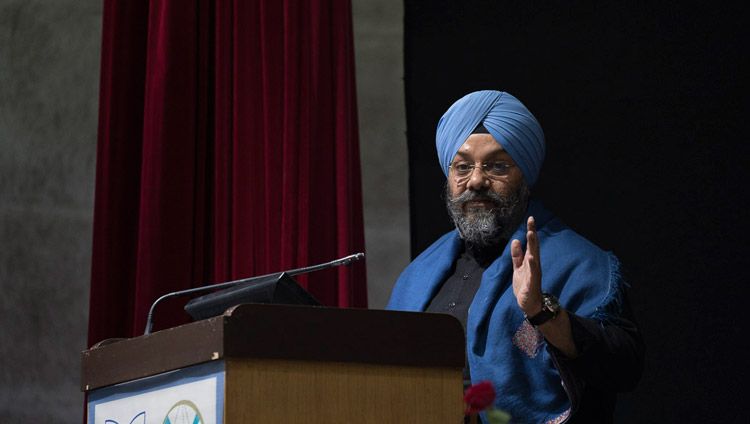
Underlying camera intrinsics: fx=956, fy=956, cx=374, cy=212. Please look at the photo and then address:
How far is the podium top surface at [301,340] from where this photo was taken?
1366 mm

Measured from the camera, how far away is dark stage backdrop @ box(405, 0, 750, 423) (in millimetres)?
2840

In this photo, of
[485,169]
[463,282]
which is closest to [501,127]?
[485,169]

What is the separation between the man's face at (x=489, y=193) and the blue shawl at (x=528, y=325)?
106mm

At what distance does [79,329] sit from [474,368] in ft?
5.58

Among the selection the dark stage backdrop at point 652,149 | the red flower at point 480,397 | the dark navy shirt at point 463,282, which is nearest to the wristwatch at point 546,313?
the dark navy shirt at point 463,282

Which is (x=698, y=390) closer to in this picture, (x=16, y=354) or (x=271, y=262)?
(x=271, y=262)

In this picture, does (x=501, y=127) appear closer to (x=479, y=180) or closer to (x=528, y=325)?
(x=479, y=180)

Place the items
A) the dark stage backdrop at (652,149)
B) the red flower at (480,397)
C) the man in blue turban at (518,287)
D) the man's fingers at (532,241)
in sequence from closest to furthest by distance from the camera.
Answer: the red flower at (480,397)
the man's fingers at (532,241)
the man in blue turban at (518,287)
the dark stage backdrop at (652,149)

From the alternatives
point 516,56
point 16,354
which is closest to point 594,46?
point 516,56

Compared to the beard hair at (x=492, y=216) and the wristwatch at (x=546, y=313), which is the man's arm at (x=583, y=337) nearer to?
the wristwatch at (x=546, y=313)

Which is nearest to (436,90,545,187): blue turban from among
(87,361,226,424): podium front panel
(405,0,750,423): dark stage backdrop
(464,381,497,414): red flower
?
(405,0,750,423): dark stage backdrop

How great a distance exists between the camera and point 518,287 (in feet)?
5.75

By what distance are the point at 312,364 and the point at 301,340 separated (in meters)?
0.04

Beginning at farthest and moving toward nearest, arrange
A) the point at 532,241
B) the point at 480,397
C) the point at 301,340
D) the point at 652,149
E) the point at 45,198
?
1. the point at 45,198
2. the point at 652,149
3. the point at 532,241
4. the point at 301,340
5. the point at 480,397
